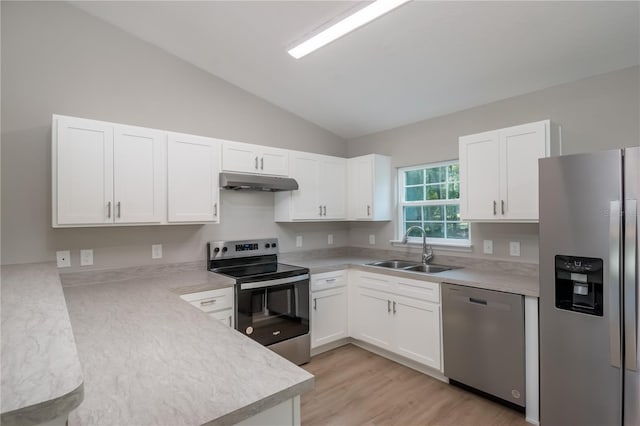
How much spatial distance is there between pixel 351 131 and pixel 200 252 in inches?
94.7

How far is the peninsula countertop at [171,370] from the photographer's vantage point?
0.89 m

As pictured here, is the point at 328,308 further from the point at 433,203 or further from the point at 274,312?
the point at 433,203

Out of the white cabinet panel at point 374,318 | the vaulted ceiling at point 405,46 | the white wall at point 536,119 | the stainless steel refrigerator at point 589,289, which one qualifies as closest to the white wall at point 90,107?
the vaulted ceiling at point 405,46

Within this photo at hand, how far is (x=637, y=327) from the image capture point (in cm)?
177

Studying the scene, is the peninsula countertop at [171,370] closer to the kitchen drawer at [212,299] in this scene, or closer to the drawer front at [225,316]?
the kitchen drawer at [212,299]

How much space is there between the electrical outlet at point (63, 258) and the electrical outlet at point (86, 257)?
3.2 inches

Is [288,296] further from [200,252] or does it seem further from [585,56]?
[585,56]

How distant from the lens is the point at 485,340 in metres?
2.51

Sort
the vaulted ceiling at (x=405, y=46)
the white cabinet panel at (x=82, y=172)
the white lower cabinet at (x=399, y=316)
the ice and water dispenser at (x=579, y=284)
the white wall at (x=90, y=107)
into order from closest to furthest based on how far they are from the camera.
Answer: the ice and water dispenser at (x=579, y=284) → the vaulted ceiling at (x=405, y=46) → the white cabinet panel at (x=82, y=172) → the white wall at (x=90, y=107) → the white lower cabinet at (x=399, y=316)

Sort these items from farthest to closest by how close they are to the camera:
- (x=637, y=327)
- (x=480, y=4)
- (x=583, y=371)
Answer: (x=480, y=4), (x=583, y=371), (x=637, y=327)

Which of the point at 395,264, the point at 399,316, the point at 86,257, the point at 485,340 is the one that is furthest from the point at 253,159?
the point at 485,340

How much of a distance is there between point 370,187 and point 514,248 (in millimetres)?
1606

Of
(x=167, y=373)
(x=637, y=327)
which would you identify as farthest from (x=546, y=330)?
(x=167, y=373)

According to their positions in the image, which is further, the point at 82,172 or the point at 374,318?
the point at 374,318
